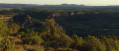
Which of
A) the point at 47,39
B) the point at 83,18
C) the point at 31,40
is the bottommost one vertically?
the point at 83,18

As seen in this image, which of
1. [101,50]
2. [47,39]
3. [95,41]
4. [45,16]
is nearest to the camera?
[101,50]

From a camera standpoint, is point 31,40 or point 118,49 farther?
point 31,40

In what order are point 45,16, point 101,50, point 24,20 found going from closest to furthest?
point 101,50 → point 24,20 → point 45,16

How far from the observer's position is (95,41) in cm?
1480

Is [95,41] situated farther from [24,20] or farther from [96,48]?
[24,20]

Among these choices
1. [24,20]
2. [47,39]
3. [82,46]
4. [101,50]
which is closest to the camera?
[101,50]

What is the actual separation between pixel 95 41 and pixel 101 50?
1440 millimetres

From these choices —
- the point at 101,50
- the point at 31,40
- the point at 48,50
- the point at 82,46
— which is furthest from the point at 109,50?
the point at 31,40

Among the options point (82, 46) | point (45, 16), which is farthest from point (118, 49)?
point (45, 16)

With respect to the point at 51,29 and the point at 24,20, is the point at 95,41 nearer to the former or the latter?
the point at 51,29

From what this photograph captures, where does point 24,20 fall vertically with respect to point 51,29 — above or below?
below

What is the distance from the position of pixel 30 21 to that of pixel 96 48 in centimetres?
7047

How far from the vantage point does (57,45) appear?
55.9ft

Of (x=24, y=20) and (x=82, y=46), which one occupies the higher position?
(x=82, y=46)
